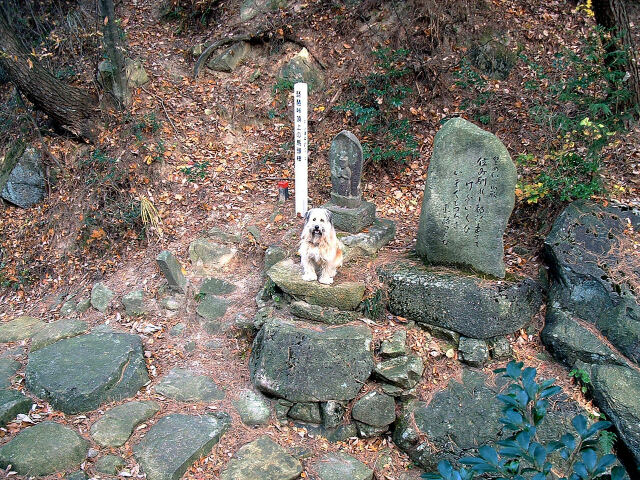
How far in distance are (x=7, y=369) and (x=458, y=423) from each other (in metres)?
4.99

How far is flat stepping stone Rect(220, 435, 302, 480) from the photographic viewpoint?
4344mm

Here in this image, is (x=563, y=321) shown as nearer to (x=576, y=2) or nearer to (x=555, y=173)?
(x=555, y=173)

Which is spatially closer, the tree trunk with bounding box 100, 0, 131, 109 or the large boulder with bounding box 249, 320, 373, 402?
the large boulder with bounding box 249, 320, 373, 402

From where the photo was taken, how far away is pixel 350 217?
20.0 feet

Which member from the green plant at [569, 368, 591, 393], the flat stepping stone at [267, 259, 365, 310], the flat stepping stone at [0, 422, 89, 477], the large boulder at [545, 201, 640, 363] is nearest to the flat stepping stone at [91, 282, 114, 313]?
the flat stepping stone at [0, 422, 89, 477]

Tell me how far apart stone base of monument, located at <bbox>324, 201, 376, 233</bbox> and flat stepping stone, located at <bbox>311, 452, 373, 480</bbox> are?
107 inches

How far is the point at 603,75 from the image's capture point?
19.7ft

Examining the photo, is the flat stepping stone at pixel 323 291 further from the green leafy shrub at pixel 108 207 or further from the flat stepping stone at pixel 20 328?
the flat stepping stone at pixel 20 328

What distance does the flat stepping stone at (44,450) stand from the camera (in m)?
4.12

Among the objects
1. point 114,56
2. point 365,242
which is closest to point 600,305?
point 365,242

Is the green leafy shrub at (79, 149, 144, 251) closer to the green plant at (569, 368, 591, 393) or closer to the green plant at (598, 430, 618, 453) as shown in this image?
the green plant at (569, 368, 591, 393)

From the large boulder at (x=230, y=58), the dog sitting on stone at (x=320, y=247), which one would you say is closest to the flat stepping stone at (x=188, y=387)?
the dog sitting on stone at (x=320, y=247)

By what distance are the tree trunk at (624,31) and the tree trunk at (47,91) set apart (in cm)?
826

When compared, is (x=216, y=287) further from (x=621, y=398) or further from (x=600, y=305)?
(x=621, y=398)
